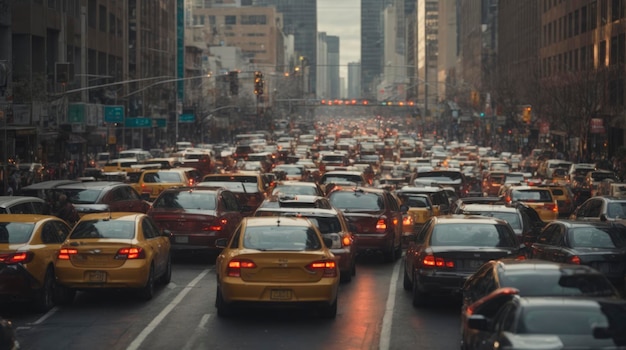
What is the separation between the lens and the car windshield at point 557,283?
38.9 ft

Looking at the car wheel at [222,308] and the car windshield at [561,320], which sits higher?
the car windshield at [561,320]

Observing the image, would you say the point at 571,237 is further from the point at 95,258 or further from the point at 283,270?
the point at 95,258

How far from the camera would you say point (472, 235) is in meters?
17.6

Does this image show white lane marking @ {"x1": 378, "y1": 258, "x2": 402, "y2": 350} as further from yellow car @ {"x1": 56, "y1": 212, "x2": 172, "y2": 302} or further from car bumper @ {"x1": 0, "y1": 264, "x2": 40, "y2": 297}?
car bumper @ {"x1": 0, "y1": 264, "x2": 40, "y2": 297}

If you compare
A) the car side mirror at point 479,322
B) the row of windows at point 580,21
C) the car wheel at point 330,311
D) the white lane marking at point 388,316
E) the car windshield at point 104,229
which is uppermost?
the row of windows at point 580,21

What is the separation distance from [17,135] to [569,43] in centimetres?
5324

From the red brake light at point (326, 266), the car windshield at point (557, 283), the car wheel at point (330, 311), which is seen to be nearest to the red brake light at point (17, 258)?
the red brake light at point (326, 266)

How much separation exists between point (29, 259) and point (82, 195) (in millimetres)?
10069

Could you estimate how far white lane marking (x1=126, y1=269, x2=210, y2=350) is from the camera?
14727 millimetres

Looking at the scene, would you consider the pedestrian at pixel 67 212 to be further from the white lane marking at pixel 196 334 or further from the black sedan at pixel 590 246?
the black sedan at pixel 590 246

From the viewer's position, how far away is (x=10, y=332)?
10531 millimetres

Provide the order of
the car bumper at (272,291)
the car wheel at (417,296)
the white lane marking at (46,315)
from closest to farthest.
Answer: the car bumper at (272,291) < the white lane marking at (46,315) < the car wheel at (417,296)

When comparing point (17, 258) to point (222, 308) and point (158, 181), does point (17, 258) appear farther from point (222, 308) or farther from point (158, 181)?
→ point (158, 181)

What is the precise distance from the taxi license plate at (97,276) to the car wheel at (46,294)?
58 cm
